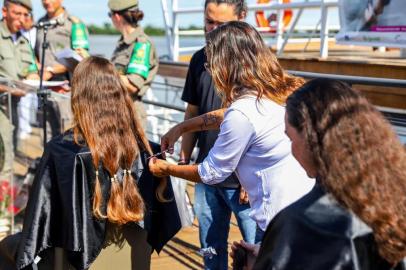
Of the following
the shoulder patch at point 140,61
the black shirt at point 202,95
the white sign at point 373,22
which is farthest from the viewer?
the shoulder patch at point 140,61

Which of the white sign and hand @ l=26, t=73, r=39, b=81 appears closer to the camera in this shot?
the white sign

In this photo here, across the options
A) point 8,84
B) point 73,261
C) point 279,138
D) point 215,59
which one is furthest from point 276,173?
point 8,84

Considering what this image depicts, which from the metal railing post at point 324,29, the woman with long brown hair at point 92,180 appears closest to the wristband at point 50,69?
the metal railing post at point 324,29

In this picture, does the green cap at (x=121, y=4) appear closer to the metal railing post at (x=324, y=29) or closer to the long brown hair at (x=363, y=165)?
the metal railing post at (x=324, y=29)

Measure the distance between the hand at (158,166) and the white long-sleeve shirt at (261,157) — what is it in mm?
380

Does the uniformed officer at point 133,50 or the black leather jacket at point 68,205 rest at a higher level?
the uniformed officer at point 133,50

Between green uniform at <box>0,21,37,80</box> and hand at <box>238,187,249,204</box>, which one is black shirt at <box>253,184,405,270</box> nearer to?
hand at <box>238,187,249,204</box>

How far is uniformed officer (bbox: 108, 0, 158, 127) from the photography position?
18.4 ft

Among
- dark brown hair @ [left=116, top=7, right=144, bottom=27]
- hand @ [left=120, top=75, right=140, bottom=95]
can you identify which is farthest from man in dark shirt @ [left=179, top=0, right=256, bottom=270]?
dark brown hair @ [left=116, top=7, right=144, bottom=27]

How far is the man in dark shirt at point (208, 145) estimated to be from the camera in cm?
404

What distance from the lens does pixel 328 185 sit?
2072 millimetres

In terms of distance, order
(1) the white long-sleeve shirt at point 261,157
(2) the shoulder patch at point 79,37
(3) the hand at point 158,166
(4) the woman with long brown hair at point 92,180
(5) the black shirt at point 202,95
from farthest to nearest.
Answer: (2) the shoulder patch at point 79,37
(5) the black shirt at point 202,95
(4) the woman with long brown hair at point 92,180
(3) the hand at point 158,166
(1) the white long-sleeve shirt at point 261,157

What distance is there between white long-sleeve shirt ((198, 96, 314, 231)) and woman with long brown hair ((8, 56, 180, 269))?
0.62 meters

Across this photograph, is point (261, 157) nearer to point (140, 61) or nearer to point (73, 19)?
point (140, 61)
